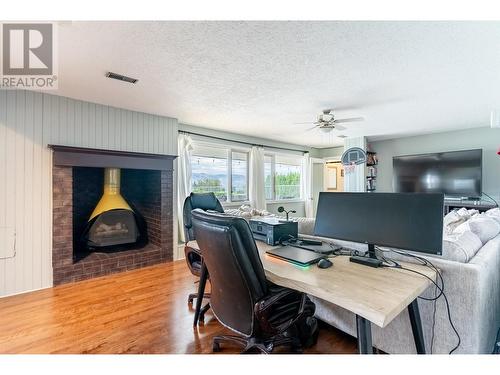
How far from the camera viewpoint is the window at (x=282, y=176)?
5.94m

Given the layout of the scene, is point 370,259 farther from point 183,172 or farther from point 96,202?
point 96,202

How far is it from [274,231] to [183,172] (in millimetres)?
2653

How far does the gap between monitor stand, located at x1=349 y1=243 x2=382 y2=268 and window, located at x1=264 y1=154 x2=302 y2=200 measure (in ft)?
→ 14.4

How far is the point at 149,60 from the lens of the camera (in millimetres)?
2094

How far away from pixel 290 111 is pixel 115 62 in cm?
230

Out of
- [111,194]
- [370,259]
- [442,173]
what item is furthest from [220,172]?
[442,173]

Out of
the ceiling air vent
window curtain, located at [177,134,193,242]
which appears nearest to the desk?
the ceiling air vent

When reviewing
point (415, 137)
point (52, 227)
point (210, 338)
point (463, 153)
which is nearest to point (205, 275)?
point (210, 338)

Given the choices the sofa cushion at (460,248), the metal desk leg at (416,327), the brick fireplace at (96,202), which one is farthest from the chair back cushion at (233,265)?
the brick fireplace at (96,202)

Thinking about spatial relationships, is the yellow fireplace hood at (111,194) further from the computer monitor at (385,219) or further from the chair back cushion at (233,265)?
the computer monitor at (385,219)

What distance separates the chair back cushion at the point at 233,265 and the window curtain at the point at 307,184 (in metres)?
5.37

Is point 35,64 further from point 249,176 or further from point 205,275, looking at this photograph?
point 249,176

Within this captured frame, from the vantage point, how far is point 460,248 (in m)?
1.46
